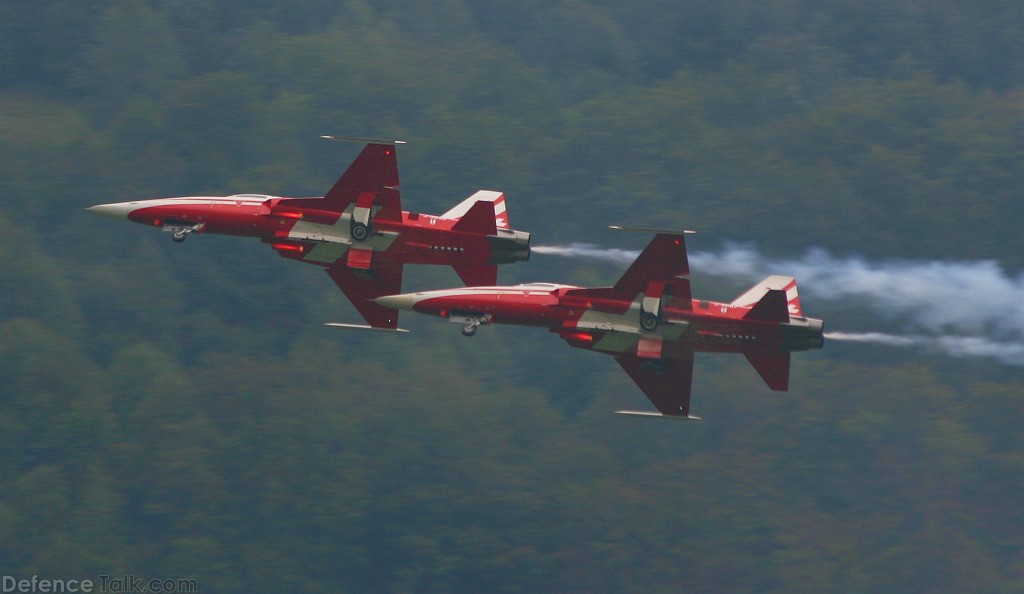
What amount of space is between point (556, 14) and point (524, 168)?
1507 inches

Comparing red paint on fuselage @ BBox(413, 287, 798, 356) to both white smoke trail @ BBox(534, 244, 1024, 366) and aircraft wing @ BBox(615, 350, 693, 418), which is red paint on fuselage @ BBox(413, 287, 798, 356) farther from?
white smoke trail @ BBox(534, 244, 1024, 366)

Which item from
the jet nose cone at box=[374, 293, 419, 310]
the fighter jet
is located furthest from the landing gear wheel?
the jet nose cone at box=[374, 293, 419, 310]

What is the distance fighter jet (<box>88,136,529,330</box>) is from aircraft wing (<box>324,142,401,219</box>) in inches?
1.1

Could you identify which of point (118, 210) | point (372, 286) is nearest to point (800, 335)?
point (372, 286)

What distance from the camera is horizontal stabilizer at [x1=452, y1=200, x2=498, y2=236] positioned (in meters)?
50.6

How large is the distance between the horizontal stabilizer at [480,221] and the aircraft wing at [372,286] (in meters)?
2.60

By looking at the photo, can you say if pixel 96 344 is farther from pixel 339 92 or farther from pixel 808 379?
pixel 808 379

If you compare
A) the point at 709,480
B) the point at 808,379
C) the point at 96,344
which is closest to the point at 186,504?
the point at 96,344

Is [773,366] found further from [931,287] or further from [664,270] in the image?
[931,287]

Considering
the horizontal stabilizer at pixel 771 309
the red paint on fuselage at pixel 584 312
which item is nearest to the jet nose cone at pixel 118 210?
the red paint on fuselage at pixel 584 312

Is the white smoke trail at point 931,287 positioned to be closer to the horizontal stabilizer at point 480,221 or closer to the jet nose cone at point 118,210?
the horizontal stabilizer at point 480,221

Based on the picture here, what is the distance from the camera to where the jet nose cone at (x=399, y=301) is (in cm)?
5109

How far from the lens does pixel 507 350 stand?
102m

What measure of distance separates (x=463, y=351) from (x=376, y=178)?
52407mm
